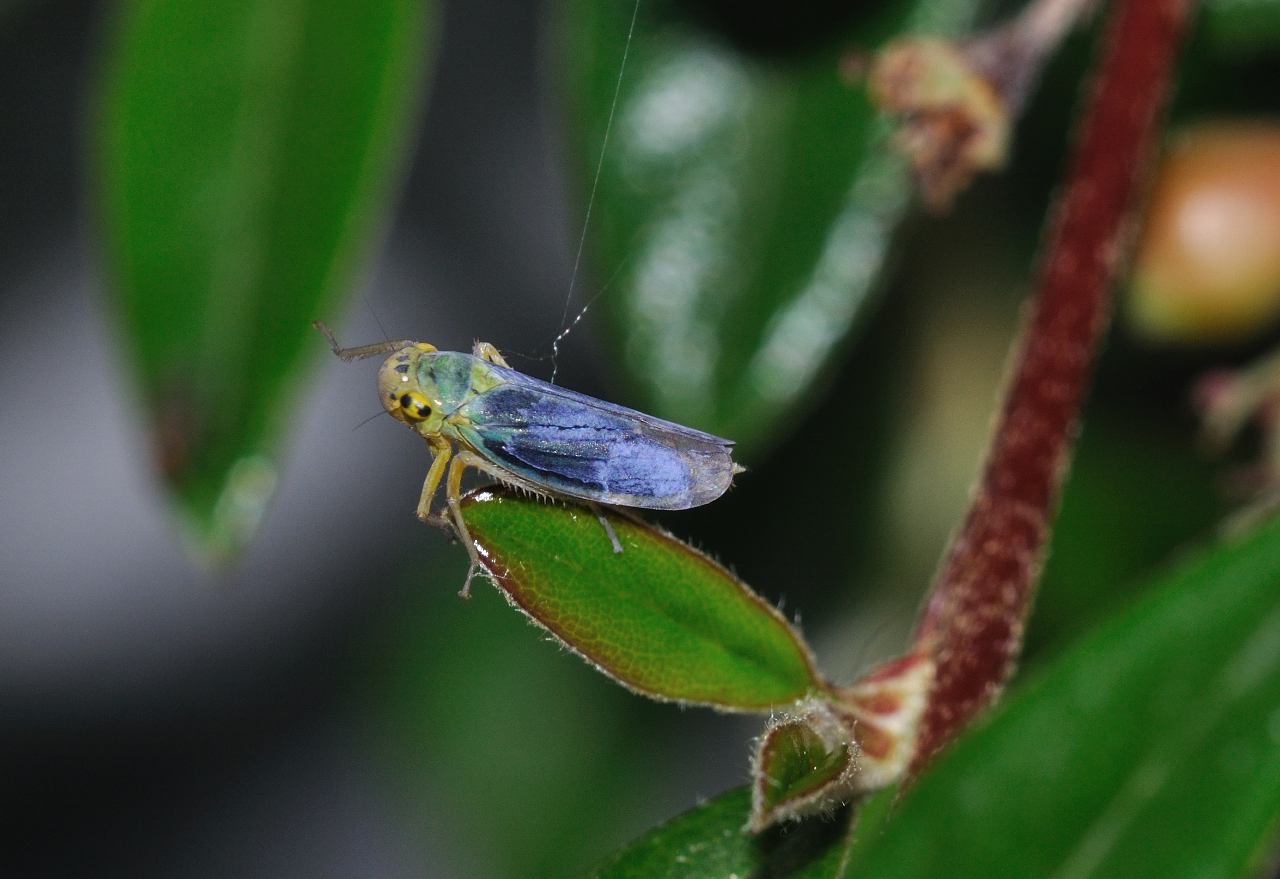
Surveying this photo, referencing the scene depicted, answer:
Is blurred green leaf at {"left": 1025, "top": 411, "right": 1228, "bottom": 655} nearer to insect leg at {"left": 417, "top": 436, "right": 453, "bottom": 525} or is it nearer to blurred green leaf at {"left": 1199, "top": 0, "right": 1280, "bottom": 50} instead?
blurred green leaf at {"left": 1199, "top": 0, "right": 1280, "bottom": 50}

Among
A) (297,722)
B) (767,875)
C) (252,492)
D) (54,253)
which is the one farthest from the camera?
(54,253)

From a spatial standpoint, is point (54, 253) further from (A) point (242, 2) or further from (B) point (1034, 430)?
(B) point (1034, 430)

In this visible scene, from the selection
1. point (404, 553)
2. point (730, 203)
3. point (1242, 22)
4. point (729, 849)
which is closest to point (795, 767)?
point (729, 849)

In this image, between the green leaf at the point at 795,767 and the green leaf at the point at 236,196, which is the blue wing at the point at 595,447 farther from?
the green leaf at the point at 795,767

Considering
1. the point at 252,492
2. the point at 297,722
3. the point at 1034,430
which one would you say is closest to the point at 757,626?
the point at 1034,430

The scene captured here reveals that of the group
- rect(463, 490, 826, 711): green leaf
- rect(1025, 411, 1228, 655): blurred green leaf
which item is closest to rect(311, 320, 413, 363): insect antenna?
rect(463, 490, 826, 711): green leaf

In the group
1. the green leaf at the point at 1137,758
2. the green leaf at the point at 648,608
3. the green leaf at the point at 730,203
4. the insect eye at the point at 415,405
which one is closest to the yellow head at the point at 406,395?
the insect eye at the point at 415,405

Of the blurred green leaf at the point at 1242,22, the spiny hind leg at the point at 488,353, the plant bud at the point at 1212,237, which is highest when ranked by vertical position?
the blurred green leaf at the point at 1242,22
